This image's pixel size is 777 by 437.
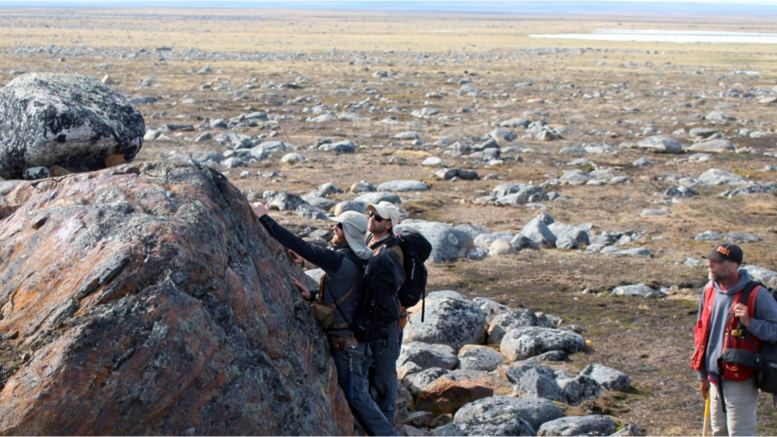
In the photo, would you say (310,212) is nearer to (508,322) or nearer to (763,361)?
(508,322)

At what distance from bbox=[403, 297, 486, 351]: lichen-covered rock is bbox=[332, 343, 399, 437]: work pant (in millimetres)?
4225

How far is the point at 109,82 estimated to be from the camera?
36.8 meters

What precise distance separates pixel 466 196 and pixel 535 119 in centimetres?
1166

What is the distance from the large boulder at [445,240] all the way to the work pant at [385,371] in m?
7.62

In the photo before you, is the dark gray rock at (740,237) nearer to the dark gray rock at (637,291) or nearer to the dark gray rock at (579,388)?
the dark gray rock at (637,291)

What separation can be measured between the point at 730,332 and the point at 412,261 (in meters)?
2.53

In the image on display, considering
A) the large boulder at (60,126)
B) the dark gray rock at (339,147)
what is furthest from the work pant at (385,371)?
the dark gray rock at (339,147)

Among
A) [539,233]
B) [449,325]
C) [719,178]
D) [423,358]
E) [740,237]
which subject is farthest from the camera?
[719,178]

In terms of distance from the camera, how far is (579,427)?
290 inches

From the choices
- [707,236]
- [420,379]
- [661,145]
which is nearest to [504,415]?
[420,379]

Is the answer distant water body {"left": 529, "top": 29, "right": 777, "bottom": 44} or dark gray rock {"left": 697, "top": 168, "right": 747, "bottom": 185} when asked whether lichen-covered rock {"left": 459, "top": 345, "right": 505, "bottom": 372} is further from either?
distant water body {"left": 529, "top": 29, "right": 777, "bottom": 44}

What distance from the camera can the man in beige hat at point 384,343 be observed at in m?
5.60

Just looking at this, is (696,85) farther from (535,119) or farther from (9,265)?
(9,265)

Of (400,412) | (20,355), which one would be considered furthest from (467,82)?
(20,355)
